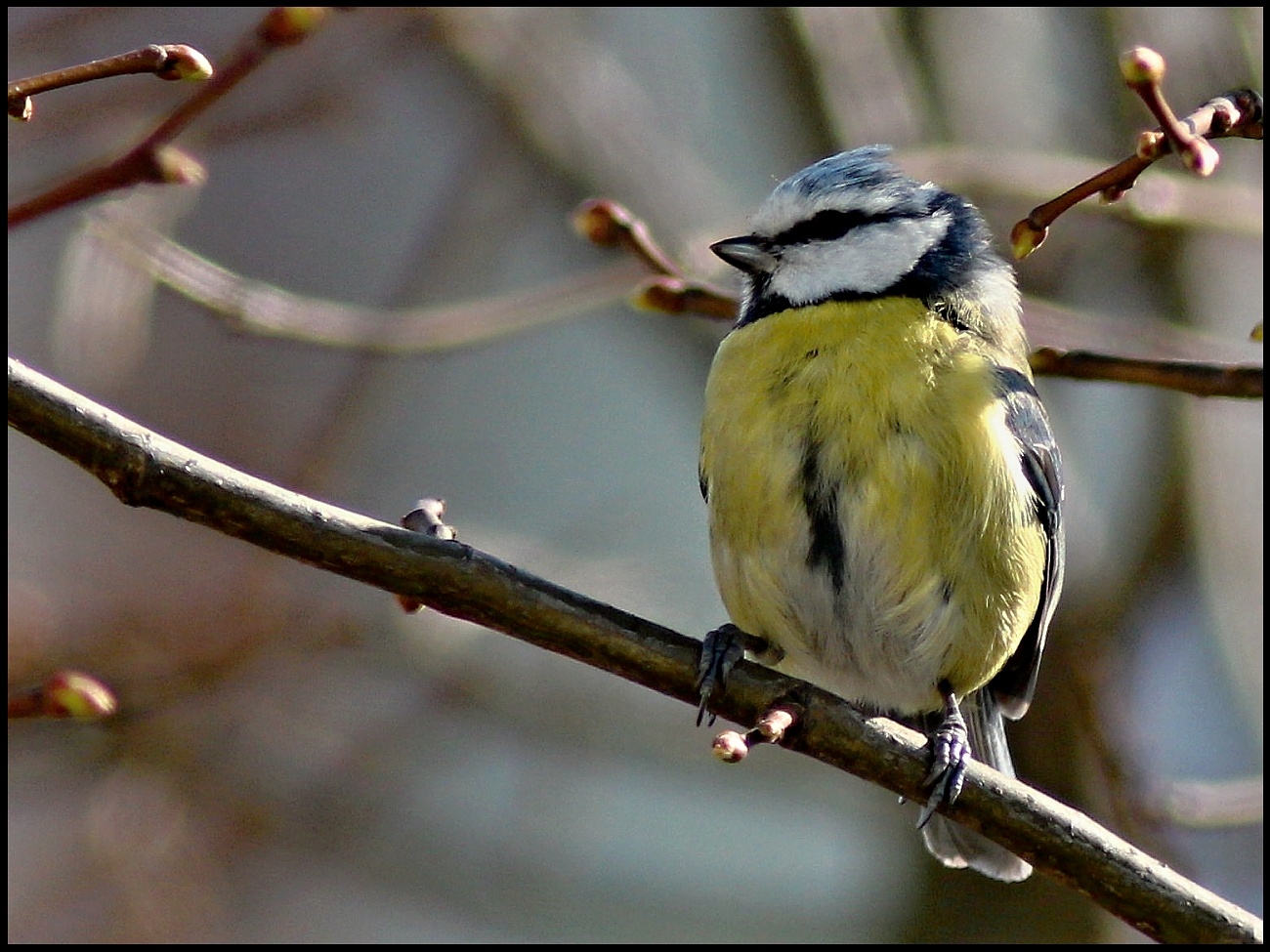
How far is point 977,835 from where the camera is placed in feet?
8.23

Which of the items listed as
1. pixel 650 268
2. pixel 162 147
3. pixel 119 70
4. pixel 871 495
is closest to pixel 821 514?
pixel 871 495

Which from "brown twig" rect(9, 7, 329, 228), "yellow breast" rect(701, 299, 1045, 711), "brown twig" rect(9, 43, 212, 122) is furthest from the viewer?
"yellow breast" rect(701, 299, 1045, 711)

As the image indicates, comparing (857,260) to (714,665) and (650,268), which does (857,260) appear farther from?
(714,665)

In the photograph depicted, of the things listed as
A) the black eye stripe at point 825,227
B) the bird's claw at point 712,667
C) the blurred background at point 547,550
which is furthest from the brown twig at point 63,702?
the blurred background at point 547,550

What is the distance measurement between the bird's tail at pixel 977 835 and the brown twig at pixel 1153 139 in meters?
1.35

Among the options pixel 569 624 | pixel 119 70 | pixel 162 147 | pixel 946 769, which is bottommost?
pixel 946 769

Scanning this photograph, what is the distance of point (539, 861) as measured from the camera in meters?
4.01

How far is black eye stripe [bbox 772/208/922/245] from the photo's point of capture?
2586 millimetres

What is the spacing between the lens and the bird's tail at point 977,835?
8.51 ft

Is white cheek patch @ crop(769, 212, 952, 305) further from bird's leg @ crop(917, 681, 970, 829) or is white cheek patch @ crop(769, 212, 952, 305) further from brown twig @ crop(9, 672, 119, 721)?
brown twig @ crop(9, 672, 119, 721)

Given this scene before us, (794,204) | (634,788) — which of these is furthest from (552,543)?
(794,204)

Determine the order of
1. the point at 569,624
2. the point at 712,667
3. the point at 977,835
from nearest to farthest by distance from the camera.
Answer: the point at 569,624 < the point at 712,667 < the point at 977,835

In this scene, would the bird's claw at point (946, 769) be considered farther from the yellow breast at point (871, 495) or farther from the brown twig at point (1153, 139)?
the brown twig at point (1153, 139)

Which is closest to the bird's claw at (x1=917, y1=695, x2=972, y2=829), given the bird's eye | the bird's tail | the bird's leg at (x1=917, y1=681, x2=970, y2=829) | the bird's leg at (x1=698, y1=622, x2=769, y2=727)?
the bird's leg at (x1=917, y1=681, x2=970, y2=829)
